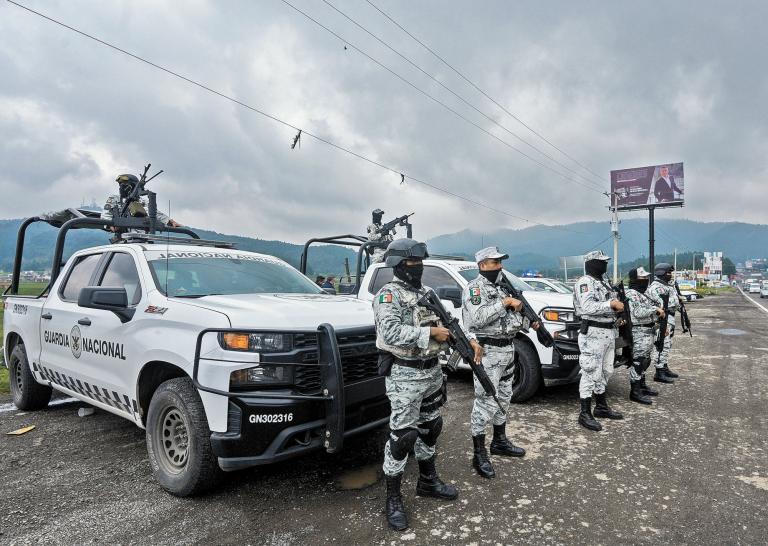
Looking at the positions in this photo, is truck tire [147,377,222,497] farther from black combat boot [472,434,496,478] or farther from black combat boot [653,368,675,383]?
black combat boot [653,368,675,383]

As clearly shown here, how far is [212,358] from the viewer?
2.71 metres

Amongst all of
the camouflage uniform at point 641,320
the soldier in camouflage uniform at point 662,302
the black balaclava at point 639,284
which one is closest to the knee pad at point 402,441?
the camouflage uniform at point 641,320

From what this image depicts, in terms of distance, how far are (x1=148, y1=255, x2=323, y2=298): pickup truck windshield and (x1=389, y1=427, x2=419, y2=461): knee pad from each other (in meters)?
1.68

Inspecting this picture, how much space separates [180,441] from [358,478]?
1268 millimetres

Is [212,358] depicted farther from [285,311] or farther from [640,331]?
[640,331]

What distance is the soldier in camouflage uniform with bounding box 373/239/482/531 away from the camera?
2711 millimetres

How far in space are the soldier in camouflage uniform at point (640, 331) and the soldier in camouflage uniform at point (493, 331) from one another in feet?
7.95

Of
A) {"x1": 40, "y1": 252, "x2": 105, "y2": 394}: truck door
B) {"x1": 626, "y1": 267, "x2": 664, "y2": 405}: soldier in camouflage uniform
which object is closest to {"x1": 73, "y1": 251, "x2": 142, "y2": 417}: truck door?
{"x1": 40, "y1": 252, "x2": 105, "y2": 394}: truck door

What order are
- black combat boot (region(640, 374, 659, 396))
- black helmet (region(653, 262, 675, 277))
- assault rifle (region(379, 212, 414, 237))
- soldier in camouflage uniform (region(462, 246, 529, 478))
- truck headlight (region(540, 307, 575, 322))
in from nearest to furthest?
soldier in camouflage uniform (region(462, 246, 529, 478)) → truck headlight (region(540, 307, 575, 322)) → black combat boot (region(640, 374, 659, 396)) → black helmet (region(653, 262, 675, 277)) → assault rifle (region(379, 212, 414, 237))

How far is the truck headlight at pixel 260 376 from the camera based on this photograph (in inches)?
106

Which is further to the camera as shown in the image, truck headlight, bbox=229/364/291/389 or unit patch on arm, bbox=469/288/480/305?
unit patch on arm, bbox=469/288/480/305

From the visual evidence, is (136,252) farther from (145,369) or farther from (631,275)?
(631,275)

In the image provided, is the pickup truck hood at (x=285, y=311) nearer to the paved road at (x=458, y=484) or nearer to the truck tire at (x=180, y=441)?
the truck tire at (x=180, y=441)

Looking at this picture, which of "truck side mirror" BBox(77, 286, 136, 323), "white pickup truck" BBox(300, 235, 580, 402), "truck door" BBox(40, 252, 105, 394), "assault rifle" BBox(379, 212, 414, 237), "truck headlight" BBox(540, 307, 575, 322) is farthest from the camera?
"assault rifle" BBox(379, 212, 414, 237)
